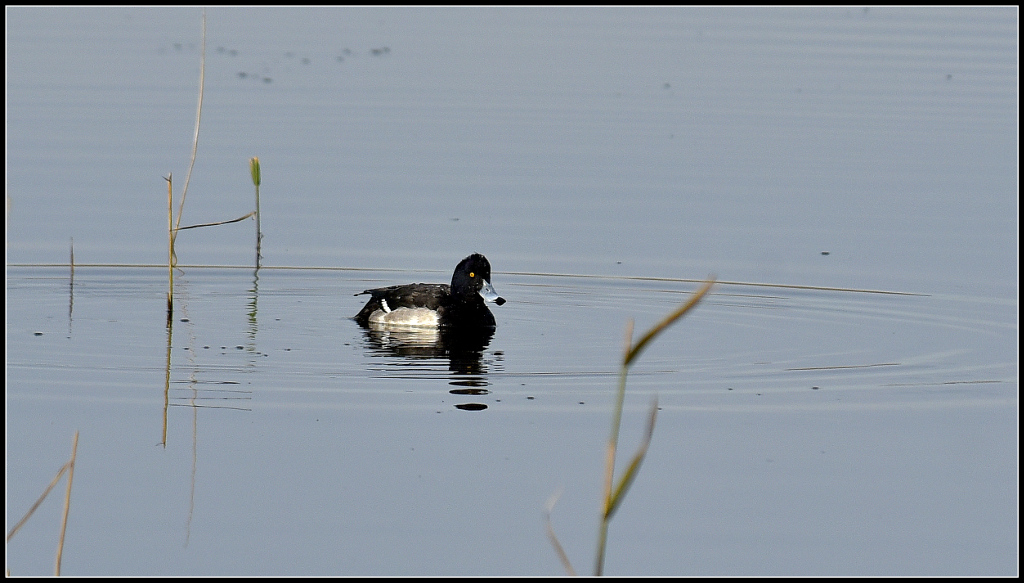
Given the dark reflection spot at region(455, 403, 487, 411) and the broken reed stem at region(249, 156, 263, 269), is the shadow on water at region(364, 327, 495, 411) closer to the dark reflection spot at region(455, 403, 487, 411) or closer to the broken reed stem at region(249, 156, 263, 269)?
the dark reflection spot at region(455, 403, 487, 411)

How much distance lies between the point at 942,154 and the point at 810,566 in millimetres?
11312

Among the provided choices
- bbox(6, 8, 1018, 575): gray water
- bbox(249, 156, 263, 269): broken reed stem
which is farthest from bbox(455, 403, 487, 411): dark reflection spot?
bbox(249, 156, 263, 269): broken reed stem

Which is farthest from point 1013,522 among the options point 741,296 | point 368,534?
point 741,296

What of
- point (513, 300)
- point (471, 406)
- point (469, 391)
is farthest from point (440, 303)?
point (471, 406)

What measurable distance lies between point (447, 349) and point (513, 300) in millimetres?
1478

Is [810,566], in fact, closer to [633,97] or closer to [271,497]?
[271,497]

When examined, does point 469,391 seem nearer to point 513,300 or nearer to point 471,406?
point 471,406

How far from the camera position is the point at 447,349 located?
1000cm

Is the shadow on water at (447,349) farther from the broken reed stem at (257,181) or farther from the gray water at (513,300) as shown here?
the broken reed stem at (257,181)

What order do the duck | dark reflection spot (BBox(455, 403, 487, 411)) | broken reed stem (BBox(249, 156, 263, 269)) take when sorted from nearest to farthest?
1. dark reflection spot (BBox(455, 403, 487, 411))
2. the duck
3. broken reed stem (BBox(249, 156, 263, 269))

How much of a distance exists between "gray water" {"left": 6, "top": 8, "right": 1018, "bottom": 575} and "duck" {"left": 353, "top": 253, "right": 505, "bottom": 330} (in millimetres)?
240

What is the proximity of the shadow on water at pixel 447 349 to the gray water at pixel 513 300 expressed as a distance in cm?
5

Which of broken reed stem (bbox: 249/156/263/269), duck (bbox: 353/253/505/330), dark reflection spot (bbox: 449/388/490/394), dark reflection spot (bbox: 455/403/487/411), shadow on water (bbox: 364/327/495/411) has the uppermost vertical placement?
broken reed stem (bbox: 249/156/263/269)

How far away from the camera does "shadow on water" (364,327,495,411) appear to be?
8758 millimetres
